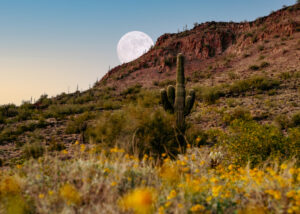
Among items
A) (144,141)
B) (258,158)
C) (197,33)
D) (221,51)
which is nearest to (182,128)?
(144,141)

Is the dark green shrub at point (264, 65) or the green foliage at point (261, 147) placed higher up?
the dark green shrub at point (264, 65)

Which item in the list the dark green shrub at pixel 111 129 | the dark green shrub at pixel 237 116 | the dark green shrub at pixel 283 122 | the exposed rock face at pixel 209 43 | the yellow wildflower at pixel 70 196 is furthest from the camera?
the exposed rock face at pixel 209 43

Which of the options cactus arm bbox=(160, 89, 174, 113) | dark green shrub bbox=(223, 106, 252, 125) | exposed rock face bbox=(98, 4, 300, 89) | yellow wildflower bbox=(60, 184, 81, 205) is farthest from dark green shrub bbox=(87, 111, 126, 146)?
exposed rock face bbox=(98, 4, 300, 89)

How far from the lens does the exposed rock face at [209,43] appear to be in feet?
116

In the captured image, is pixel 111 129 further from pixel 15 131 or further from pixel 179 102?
pixel 15 131

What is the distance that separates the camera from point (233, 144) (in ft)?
22.1

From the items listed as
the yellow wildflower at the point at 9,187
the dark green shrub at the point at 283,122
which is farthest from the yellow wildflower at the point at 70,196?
the dark green shrub at the point at 283,122

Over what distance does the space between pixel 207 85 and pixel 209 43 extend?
1884 centimetres

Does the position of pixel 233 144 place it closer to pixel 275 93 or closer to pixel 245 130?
pixel 245 130

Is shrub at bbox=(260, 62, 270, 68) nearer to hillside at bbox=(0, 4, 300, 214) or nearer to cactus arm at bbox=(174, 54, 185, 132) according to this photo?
hillside at bbox=(0, 4, 300, 214)

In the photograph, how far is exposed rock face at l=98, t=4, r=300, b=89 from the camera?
116 feet

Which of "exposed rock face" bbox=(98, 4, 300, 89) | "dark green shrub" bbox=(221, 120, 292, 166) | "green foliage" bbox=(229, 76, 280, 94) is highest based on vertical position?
"exposed rock face" bbox=(98, 4, 300, 89)

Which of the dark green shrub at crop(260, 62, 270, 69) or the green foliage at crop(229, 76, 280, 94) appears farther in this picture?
the dark green shrub at crop(260, 62, 270, 69)

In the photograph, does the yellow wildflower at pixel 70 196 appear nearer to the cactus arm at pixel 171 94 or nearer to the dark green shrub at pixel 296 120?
the cactus arm at pixel 171 94
